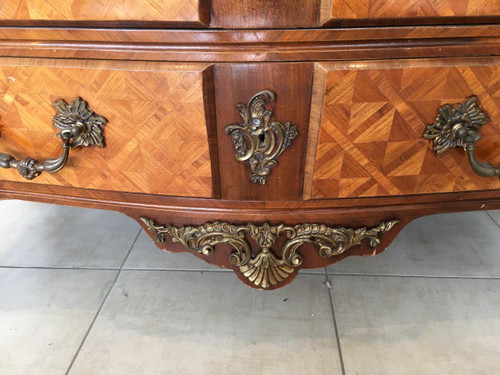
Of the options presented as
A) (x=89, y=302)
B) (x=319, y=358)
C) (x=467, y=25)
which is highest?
(x=467, y=25)

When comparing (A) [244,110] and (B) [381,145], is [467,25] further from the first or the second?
(A) [244,110]

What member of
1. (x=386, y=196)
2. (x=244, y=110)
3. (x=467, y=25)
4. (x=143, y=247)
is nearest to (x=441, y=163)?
(x=386, y=196)

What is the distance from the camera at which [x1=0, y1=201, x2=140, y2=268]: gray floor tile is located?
100cm

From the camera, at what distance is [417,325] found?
31.6 inches

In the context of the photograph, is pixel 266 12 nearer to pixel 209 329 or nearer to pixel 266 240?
pixel 266 240

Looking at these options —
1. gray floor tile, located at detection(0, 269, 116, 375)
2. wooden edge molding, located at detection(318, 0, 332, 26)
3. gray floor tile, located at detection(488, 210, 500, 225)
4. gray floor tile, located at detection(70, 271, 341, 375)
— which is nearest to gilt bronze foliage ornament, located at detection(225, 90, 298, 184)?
wooden edge molding, located at detection(318, 0, 332, 26)

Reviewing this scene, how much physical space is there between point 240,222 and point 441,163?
0.33 metres

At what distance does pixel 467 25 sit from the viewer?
52 cm

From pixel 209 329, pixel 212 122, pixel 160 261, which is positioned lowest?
pixel 209 329

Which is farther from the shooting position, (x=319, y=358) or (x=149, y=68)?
(x=319, y=358)

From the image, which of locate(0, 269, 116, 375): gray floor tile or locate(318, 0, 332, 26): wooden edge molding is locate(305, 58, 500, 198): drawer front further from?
locate(0, 269, 116, 375): gray floor tile

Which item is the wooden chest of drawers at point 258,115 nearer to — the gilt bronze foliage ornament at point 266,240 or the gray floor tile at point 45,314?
the gilt bronze foliage ornament at point 266,240

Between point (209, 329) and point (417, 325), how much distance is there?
0.42 m

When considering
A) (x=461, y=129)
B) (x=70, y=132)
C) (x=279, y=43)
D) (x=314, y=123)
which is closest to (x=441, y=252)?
(x=461, y=129)
